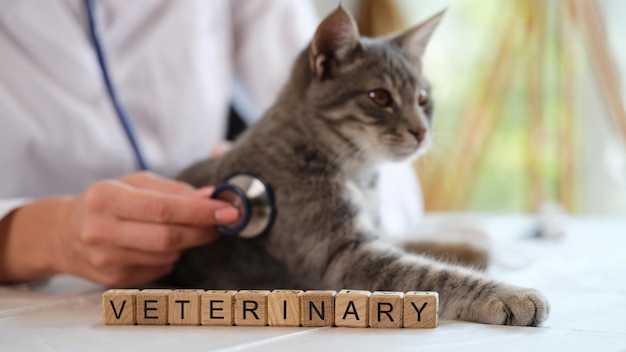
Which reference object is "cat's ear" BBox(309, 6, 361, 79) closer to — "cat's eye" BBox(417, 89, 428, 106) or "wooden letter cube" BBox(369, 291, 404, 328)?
"cat's eye" BBox(417, 89, 428, 106)

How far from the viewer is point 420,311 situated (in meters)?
0.67

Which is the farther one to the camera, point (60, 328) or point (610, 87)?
point (610, 87)

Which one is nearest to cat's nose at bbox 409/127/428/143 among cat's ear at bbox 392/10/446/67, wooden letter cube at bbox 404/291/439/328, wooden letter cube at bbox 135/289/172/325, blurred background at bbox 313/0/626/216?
cat's ear at bbox 392/10/446/67

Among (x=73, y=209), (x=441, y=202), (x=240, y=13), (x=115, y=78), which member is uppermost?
(x=240, y=13)

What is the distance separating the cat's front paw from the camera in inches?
26.7

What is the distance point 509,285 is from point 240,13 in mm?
1082

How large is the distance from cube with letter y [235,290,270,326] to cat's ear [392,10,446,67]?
1.69ft

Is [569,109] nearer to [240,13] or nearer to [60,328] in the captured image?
[240,13]

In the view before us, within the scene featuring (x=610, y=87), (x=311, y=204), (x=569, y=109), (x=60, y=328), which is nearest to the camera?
(x=60, y=328)

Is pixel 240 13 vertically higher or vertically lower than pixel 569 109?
higher

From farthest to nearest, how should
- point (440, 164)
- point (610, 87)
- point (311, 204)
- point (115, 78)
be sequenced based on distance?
point (440, 164) → point (610, 87) → point (115, 78) → point (311, 204)

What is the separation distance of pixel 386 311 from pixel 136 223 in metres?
0.38

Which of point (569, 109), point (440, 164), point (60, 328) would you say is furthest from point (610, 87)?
point (60, 328)

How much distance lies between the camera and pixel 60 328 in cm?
69
